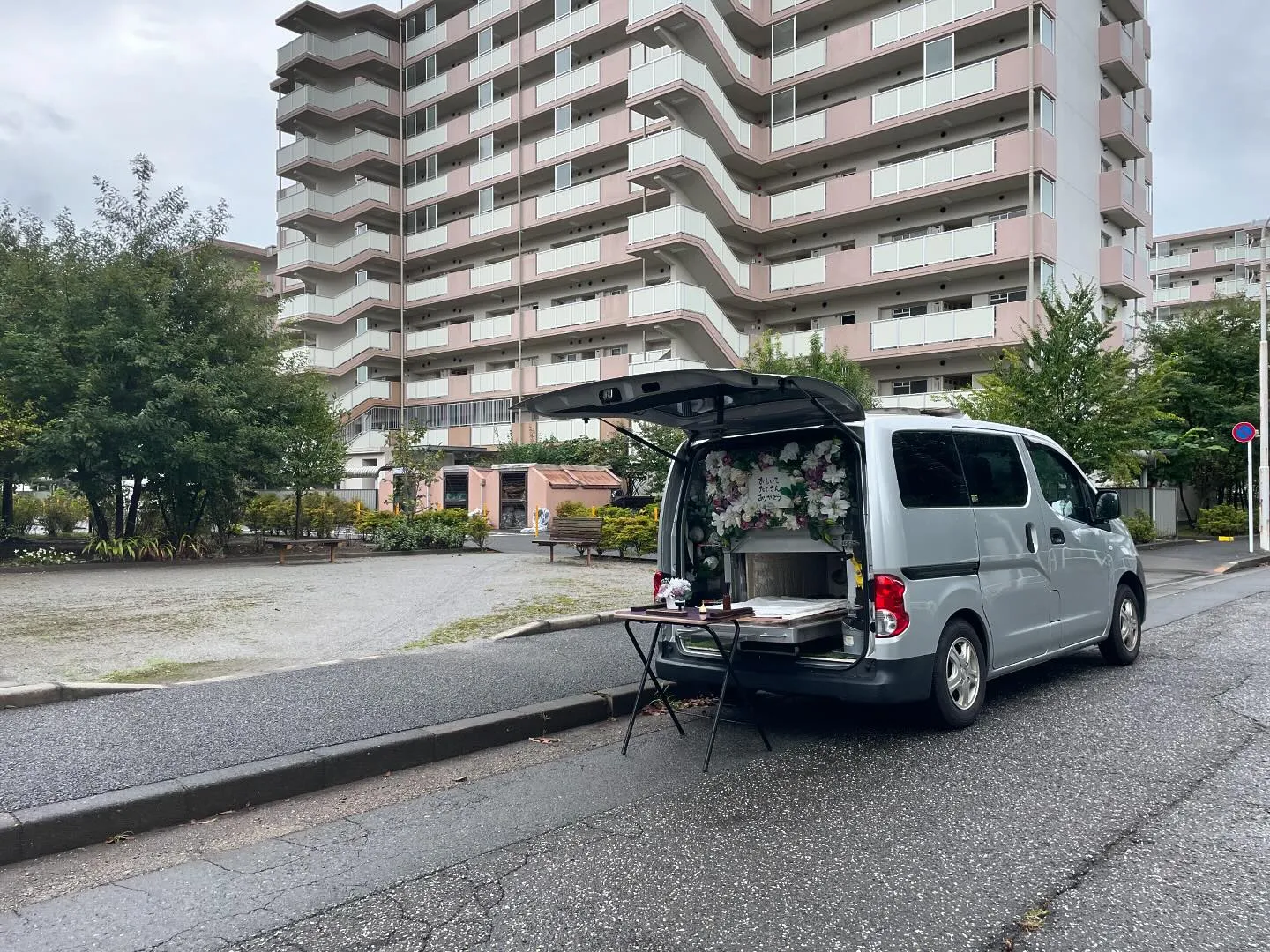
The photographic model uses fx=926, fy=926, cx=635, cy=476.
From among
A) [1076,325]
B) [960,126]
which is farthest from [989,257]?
[1076,325]

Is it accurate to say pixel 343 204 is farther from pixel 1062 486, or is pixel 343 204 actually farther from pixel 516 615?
pixel 1062 486

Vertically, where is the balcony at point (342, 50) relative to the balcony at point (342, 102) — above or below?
above

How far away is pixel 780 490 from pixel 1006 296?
2550 centimetres

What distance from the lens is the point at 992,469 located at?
641 cm

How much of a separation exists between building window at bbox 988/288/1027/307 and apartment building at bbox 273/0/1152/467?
5 cm

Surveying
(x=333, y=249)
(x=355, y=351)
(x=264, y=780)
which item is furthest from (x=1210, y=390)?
(x=333, y=249)

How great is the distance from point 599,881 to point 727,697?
3.42 meters

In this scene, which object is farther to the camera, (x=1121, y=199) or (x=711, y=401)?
(x=1121, y=199)

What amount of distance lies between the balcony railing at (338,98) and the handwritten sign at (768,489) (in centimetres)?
4609

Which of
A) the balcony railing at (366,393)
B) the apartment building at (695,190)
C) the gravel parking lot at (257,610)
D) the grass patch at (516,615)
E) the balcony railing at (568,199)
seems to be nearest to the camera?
the gravel parking lot at (257,610)

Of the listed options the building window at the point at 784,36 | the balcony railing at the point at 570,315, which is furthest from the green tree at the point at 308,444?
the building window at the point at 784,36

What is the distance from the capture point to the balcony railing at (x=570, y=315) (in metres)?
36.0

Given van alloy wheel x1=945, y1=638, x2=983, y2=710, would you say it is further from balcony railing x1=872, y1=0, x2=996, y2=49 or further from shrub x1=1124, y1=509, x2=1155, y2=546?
balcony railing x1=872, y1=0, x2=996, y2=49

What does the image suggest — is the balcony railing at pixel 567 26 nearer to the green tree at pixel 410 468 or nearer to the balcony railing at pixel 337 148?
the balcony railing at pixel 337 148
